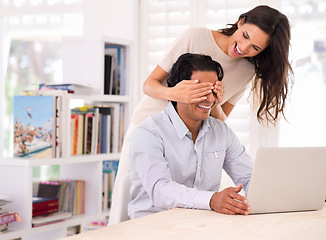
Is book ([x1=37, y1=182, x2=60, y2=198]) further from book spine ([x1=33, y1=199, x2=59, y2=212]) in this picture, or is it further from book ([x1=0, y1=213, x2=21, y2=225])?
book ([x1=0, y1=213, x2=21, y2=225])

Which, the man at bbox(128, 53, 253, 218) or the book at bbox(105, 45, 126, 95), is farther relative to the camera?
the book at bbox(105, 45, 126, 95)

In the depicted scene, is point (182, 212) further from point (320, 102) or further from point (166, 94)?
point (320, 102)

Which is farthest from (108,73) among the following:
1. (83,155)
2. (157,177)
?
(157,177)

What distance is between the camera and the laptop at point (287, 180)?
1.62m

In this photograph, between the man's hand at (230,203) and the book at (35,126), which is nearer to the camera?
the man's hand at (230,203)

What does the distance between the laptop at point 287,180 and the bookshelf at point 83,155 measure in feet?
5.16

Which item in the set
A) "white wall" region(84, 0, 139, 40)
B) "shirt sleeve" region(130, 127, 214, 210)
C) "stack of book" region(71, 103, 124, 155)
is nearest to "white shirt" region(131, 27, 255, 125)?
"shirt sleeve" region(130, 127, 214, 210)

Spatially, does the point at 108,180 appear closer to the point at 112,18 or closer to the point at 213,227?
the point at 112,18

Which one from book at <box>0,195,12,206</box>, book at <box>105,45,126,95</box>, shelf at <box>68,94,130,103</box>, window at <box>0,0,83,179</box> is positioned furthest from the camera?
window at <box>0,0,83,179</box>

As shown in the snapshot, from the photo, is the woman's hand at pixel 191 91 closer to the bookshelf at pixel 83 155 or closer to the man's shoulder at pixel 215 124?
the man's shoulder at pixel 215 124

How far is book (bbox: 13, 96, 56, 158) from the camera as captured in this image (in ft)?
9.70

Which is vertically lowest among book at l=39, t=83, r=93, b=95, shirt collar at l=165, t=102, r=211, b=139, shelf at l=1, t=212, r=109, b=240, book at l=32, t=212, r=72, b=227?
shelf at l=1, t=212, r=109, b=240

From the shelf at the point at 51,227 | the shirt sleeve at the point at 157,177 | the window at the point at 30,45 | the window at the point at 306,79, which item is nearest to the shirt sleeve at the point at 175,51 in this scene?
the shirt sleeve at the point at 157,177

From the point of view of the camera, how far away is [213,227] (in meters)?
1.44
